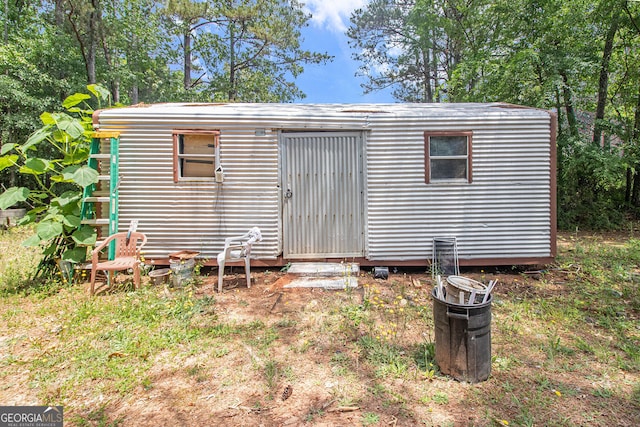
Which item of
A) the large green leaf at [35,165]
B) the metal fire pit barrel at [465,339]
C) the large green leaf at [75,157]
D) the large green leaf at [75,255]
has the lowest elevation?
the metal fire pit barrel at [465,339]

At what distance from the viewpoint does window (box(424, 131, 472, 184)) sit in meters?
5.37

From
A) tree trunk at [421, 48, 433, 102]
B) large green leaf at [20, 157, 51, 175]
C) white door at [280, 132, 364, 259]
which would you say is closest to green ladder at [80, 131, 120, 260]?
large green leaf at [20, 157, 51, 175]

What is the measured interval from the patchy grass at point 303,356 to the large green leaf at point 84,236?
2.24 feet

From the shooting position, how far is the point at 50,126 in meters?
4.96

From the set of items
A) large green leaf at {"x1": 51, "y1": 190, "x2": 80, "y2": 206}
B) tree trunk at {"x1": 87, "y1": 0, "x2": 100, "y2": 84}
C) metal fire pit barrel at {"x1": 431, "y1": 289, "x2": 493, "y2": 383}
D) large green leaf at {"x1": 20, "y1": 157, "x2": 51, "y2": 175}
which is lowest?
metal fire pit barrel at {"x1": 431, "y1": 289, "x2": 493, "y2": 383}

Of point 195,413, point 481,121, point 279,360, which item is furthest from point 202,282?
point 481,121

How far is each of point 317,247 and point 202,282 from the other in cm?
196

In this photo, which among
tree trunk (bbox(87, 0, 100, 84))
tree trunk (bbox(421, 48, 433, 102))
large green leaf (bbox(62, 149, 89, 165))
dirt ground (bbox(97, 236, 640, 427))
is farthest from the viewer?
tree trunk (bbox(421, 48, 433, 102))

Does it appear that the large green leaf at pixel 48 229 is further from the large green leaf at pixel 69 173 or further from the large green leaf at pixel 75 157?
the large green leaf at pixel 75 157

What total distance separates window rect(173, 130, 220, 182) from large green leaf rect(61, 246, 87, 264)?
175 centimetres

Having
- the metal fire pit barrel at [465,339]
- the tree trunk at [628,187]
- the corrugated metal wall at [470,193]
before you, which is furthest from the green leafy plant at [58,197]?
the tree trunk at [628,187]

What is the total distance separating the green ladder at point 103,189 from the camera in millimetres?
4887

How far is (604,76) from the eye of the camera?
33.5ft

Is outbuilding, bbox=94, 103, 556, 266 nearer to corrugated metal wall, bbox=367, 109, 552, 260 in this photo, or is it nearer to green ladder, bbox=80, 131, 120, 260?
corrugated metal wall, bbox=367, 109, 552, 260
